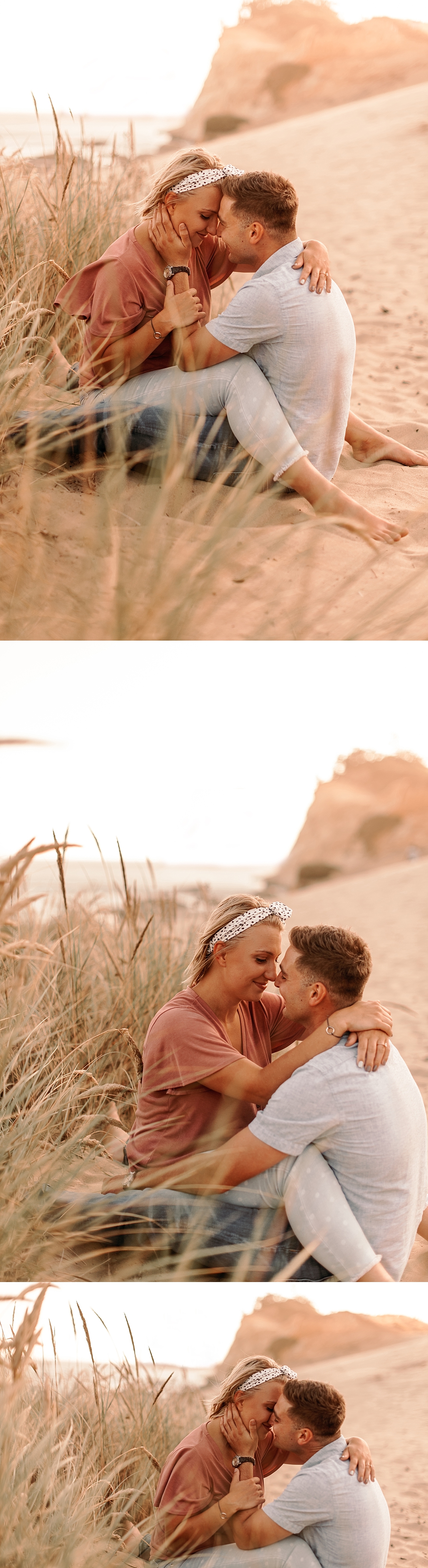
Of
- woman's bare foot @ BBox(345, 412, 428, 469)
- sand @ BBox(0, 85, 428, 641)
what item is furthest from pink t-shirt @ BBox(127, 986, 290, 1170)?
woman's bare foot @ BBox(345, 412, 428, 469)

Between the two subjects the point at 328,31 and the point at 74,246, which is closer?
the point at 74,246

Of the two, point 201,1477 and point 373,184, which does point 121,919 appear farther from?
point 373,184

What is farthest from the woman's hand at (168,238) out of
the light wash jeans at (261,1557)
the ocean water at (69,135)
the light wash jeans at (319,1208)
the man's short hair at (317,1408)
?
the light wash jeans at (261,1557)

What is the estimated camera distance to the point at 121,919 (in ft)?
10.8

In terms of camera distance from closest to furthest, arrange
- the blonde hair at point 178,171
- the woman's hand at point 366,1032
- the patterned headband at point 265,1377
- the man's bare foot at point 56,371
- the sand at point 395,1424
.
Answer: the woman's hand at point 366,1032 < the patterned headband at point 265,1377 < the blonde hair at point 178,171 < the man's bare foot at point 56,371 < the sand at point 395,1424

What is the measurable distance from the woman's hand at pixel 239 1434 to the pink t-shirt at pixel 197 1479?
0.09 feet

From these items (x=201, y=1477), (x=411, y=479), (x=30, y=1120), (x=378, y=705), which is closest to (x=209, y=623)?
(x=411, y=479)

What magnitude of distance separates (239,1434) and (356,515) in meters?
1.91

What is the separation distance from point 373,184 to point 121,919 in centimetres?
617

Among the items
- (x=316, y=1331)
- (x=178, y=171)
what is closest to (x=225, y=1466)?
(x=178, y=171)

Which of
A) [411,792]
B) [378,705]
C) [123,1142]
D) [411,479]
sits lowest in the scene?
[411,792]

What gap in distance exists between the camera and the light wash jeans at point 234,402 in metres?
2.32

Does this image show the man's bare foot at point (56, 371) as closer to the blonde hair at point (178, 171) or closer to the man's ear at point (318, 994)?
the blonde hair at point (178, 171)

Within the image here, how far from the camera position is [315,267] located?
2.40 meters
